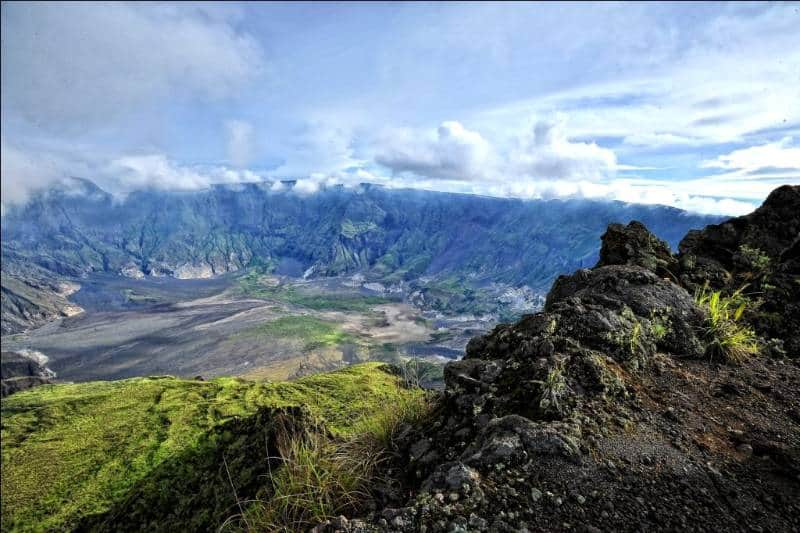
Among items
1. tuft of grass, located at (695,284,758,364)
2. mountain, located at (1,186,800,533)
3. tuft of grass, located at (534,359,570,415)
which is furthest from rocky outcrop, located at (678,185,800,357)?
tuft of grass, located at (534,359,570,415)

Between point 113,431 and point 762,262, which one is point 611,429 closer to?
point 762,262

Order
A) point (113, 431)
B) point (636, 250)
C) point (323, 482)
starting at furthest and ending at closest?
point (113, 431) < point (636, 250) < point (323, 482)

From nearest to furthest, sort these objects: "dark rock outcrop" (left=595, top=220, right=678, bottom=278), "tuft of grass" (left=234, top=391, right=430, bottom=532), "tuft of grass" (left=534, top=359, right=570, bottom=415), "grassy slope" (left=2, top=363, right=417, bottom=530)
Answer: "tuft of grass" (left=234, top=391, right=430, bottom=532), "tuft of grass" (left=534, top=359, right=570, bottom=415), "dark rock outcrop" (left=595, top=220, right=678, bottom=278), "grassy slope" (left=2, top=363, right=417, bottom=530)

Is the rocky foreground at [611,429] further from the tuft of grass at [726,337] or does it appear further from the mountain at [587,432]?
the tuft of grass at [726,337]

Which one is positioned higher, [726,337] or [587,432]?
[726,337]

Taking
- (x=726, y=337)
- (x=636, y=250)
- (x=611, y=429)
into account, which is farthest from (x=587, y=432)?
(x=636, y=250)

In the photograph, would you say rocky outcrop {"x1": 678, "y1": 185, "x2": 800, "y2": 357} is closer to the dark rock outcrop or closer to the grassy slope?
the dark rock outcrop

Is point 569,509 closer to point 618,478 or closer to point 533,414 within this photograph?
point 618,478

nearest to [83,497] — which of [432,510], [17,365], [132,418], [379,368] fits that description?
[132,418]
